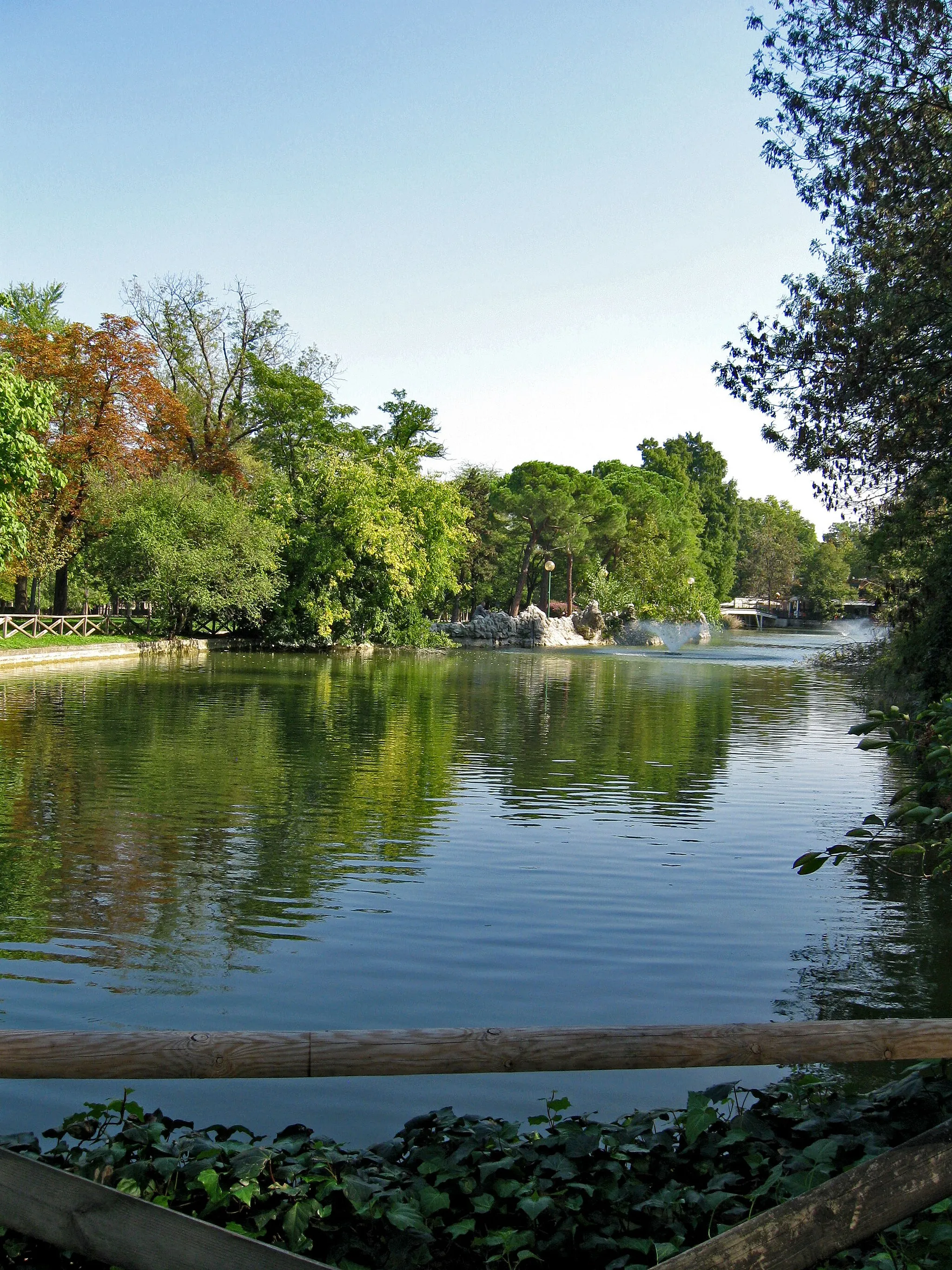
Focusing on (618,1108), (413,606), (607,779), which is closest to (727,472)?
(413,606)

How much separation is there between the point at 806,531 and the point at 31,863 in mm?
160413

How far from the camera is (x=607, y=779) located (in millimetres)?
15531

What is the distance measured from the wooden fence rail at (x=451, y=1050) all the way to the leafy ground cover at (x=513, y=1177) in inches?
20.3

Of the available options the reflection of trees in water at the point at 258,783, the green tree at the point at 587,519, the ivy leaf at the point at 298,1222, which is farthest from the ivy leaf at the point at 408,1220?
the green tree at the point at 587,519

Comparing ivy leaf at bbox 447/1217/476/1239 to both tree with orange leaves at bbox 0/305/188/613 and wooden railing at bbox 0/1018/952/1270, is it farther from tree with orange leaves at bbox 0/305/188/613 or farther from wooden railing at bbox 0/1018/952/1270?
tree with orange leaves at bbox 0/305/188/613

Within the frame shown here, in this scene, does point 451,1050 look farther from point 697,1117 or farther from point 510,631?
point 510,631

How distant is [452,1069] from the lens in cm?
325

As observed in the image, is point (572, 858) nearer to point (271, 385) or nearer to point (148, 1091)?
point (148, 1091)

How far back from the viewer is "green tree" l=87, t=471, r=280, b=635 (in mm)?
42000

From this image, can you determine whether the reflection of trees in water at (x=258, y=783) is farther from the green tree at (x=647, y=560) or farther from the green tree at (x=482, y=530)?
the green tree at (x=647, y=560)

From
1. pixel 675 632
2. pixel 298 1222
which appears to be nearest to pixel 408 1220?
pixel 298 1222

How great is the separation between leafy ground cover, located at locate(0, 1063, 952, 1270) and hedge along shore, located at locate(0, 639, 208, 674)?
2923 centimetres

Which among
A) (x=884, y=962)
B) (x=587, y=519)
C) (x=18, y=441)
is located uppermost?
(x=587, y=519)

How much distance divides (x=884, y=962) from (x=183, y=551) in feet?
125
